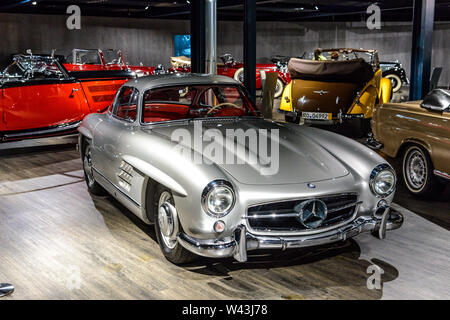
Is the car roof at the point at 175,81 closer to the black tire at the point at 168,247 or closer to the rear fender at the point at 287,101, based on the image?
the black tire at the point at 168,247

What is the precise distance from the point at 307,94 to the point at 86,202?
199 inches

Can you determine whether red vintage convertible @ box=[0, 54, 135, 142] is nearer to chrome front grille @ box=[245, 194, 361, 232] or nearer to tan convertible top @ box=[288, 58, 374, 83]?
tan convertible top @ box=[288, 58, 374, 83]

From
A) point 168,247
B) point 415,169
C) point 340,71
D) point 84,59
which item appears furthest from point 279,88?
point 168,247

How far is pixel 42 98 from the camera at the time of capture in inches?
314

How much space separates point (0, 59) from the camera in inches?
801

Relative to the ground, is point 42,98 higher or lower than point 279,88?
higher

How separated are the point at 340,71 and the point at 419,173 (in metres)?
3.79

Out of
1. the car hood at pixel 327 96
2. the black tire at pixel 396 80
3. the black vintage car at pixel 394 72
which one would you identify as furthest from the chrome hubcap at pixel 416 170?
the black tire at pixel 396 80

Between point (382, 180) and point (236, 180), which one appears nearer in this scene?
point (236, 180)

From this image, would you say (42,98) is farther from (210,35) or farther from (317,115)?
(317,115)

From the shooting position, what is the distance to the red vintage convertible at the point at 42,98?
7.73 meters

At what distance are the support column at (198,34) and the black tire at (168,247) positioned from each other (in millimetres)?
5977

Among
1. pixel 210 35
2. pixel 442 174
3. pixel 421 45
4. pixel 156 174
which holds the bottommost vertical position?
pixel 442 174
